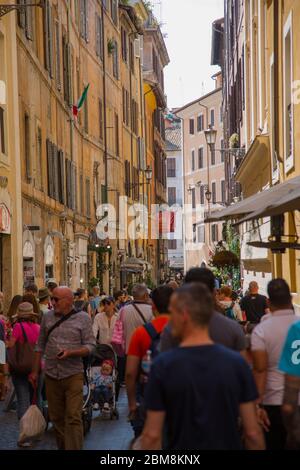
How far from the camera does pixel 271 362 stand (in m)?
7.64

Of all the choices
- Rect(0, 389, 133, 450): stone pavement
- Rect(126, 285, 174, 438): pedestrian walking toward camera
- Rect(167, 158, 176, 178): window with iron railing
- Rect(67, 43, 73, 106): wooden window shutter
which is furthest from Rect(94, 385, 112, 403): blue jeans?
Rect(167, 158, 176, 178): window with iron railing

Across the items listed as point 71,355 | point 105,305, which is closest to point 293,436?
point 71,355

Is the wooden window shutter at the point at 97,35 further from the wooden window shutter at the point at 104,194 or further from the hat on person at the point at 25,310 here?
the hat on person at the point at 25,310

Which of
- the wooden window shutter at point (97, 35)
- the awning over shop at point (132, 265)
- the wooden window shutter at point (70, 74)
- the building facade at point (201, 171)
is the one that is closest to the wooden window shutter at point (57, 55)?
the wooden window shutter at point (70, 74)

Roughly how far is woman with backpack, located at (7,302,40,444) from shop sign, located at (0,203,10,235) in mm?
10058

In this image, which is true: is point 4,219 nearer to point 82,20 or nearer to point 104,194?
point 82,20

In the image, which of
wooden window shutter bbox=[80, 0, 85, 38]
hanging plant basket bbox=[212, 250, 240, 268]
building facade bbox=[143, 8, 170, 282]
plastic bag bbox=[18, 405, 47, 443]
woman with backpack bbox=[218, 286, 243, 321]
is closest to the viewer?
plastic bag bbox=[18, 405, 47, 443]

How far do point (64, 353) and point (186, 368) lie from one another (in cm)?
479

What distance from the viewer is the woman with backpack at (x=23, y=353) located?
483 inches

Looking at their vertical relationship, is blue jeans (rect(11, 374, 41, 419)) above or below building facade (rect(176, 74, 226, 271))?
below

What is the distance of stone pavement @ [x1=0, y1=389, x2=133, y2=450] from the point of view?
1172cm

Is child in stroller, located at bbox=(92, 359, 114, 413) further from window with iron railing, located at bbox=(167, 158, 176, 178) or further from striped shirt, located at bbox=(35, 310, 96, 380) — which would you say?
window with iron railing, located at bbox=(167, 158, 176, 178)
